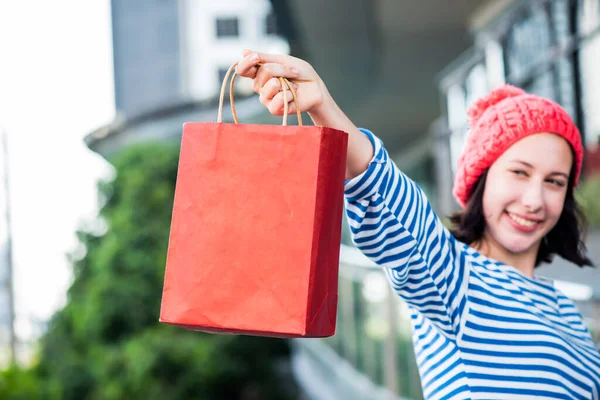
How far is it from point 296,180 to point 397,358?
3.10 meters

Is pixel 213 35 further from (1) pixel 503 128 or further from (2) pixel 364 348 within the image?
(1) pixel 503 128

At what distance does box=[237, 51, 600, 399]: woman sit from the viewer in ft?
4.03

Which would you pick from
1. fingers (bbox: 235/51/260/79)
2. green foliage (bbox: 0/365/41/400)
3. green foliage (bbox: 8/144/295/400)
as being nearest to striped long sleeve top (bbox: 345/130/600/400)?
fingers (bbox: 235/51/260/79)

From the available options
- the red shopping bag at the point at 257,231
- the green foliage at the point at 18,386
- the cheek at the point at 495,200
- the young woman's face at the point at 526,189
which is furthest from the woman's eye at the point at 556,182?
the green foliage at the point at 18,386

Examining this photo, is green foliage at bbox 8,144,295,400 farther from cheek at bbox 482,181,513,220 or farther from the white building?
the white building

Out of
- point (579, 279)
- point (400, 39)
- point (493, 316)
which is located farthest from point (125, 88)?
point (493, 316)

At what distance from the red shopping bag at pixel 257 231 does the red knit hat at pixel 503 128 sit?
57 cm

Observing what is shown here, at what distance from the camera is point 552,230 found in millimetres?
1886

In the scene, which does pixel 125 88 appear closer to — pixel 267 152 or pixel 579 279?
pixel 579 279

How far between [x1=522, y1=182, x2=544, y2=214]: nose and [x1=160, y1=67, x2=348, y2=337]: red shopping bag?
58 centimetres

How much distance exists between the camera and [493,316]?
1.45 m

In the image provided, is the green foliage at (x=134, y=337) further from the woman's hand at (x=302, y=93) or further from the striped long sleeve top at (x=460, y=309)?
the woman's hand at (x=302, y=93)

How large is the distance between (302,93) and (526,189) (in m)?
0.62

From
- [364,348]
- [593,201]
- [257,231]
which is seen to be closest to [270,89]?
[257,231]
